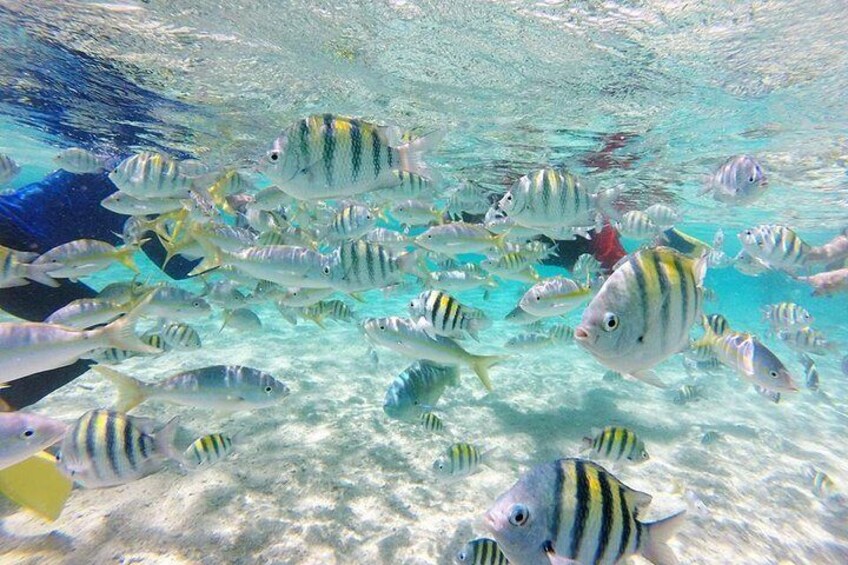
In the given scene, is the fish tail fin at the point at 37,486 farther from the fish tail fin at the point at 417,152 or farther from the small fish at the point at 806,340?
the small fish at the point at 806,340

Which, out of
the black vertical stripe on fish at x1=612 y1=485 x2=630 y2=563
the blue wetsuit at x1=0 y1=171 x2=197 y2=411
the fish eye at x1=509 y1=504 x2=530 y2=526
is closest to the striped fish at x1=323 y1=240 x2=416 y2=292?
the fish eye at x1=509 y1=504 x2=530 y2=526

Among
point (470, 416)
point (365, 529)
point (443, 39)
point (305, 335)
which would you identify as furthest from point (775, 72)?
point (305, 335)

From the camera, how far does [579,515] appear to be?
7.27ft

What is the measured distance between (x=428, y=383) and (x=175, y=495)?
3538 mm

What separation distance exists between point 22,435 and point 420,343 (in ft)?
11.4

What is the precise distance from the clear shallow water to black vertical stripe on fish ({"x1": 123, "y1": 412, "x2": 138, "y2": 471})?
46.3 inches

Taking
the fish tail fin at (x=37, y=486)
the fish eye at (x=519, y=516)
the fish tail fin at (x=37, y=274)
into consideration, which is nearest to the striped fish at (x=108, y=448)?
the fish tail fin at (x=37, y=486)

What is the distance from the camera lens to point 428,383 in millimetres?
6598

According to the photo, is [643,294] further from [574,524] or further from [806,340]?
[806,340]

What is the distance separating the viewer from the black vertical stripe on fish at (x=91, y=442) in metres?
3.75

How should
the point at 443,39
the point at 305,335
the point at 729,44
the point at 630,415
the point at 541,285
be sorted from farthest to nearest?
the point at 305,335
the point at 630,415
the point at 443,39
the point at 729,44
the point at 541,285

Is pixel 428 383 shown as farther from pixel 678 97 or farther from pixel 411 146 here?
pixel 678 97

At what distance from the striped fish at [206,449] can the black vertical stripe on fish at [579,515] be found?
4281 millimetres

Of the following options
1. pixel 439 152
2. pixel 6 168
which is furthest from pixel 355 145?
pixel 439 152
